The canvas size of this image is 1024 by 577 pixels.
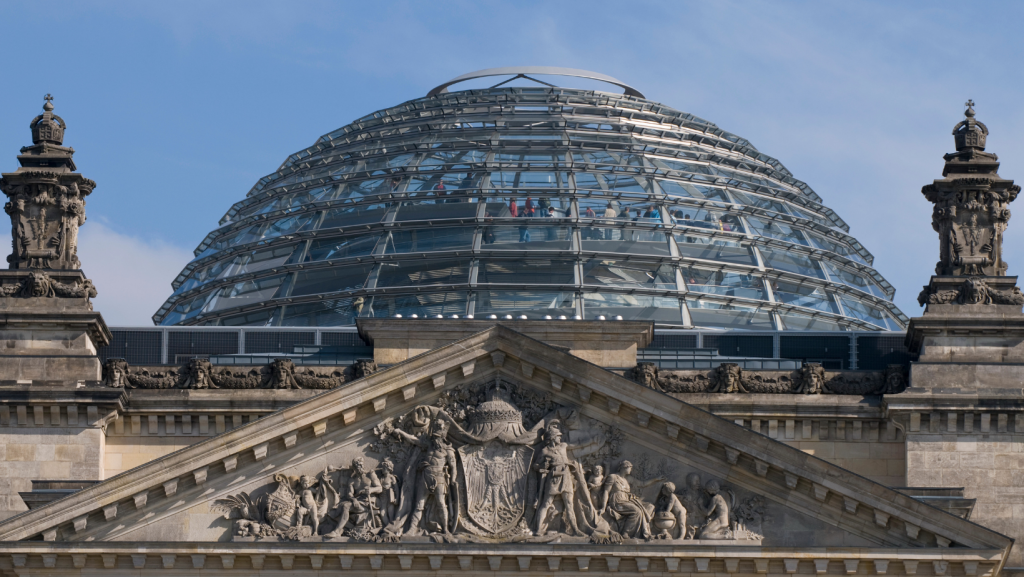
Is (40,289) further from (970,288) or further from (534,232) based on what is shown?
(970,288)

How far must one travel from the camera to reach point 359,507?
162ft

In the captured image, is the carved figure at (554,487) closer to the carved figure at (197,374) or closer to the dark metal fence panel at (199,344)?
the carved figure at (197,374)

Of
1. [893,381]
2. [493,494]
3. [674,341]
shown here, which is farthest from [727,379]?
[493,494]

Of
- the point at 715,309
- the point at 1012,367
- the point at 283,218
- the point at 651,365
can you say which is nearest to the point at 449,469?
the point at 651,365

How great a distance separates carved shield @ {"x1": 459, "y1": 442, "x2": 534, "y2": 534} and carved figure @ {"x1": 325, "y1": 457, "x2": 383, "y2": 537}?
1.83 m

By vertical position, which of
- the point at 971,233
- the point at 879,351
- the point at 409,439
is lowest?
the point at 409,439

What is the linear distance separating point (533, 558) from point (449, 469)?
247 centimetres

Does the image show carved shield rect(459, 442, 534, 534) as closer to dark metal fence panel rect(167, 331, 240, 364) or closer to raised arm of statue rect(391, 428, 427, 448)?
raised arm of statue rect(391, 428, 427, 448)

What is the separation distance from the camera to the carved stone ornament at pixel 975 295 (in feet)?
179

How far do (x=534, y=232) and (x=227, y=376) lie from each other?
16.8 metres

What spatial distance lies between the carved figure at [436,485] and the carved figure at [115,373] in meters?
8.61

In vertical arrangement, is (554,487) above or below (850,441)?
below

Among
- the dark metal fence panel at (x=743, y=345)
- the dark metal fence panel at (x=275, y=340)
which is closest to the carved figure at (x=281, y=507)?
the dark metal fence panel at (x=275, y=340)

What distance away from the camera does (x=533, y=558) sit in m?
48.9
